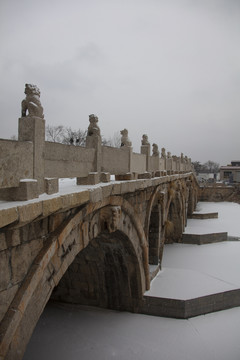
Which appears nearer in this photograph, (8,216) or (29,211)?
(8,216)

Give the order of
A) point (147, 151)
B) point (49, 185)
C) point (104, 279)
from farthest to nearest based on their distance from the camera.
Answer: point (147, 151) < point (104, 279) < point (49, 185)

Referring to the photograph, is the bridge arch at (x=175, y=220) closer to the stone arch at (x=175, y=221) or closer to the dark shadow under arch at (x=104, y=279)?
the stone arch at (x=175, y=221)

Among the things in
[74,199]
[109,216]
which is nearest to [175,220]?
[109,216]

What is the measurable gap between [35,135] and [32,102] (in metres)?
0.33

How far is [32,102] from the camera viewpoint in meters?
2.96

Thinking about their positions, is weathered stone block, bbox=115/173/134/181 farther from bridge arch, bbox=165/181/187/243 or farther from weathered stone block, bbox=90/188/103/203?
bridge arch, bbox=165/181/187/243

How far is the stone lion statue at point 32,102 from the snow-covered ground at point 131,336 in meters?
4.95

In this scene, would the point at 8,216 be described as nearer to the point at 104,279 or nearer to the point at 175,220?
the point at 104,279

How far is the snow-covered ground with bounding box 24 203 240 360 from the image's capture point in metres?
5.98

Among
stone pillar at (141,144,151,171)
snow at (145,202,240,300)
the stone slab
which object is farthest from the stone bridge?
the stone slab

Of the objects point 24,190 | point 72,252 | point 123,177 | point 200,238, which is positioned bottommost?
point 200,238

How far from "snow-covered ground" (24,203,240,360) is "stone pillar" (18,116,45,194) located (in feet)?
14.8

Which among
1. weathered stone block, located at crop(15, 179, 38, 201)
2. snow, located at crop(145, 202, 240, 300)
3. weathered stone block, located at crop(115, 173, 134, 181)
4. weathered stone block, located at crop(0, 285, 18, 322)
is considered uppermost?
weathered stone block, located at crop(115, 173, 134, 181)

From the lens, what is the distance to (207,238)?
13.8 m
